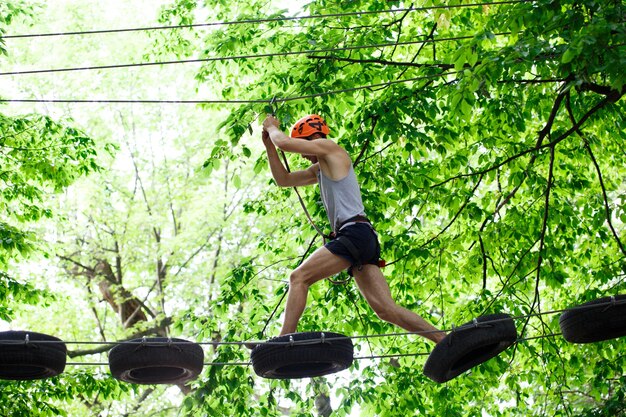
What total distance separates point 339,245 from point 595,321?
74.7 inches

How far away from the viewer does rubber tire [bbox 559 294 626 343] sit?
6051mm

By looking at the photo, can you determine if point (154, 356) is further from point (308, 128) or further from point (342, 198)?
point (308, 128)

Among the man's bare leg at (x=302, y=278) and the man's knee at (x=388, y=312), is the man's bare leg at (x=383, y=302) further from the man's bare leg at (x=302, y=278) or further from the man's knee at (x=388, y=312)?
the man's bare leg at (x=302, y=278)

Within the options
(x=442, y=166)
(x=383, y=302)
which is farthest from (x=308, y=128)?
(x=442, y=166)

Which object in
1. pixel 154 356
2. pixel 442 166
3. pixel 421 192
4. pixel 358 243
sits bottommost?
pixel 154 356

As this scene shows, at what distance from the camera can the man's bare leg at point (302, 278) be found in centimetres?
584

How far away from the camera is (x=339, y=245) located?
19.3 feet

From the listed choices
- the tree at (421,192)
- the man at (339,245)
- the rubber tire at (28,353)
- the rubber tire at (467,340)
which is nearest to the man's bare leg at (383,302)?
the man at (339,245)

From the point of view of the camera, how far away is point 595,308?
20.0 ft

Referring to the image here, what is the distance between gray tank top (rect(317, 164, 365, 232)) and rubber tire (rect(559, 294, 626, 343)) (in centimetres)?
166

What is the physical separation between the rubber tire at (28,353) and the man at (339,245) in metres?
1.56

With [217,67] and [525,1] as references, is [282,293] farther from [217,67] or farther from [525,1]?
[525,1]

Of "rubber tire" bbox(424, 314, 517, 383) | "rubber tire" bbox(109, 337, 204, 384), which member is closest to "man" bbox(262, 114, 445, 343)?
"rubber tire" bbox(424, 314, 517, 383)

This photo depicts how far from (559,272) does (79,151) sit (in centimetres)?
621
